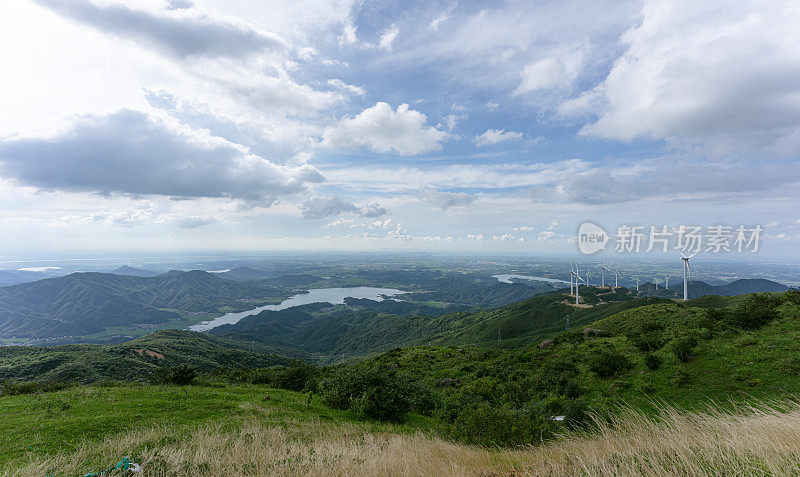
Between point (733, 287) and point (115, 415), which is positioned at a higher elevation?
point (115, 415)

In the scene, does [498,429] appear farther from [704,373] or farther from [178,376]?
[178,376]

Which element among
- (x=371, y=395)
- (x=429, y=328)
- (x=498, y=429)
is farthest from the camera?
(x=429, y=328)

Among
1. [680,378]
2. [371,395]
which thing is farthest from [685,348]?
[371,395]

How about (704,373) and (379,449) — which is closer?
(379,449)

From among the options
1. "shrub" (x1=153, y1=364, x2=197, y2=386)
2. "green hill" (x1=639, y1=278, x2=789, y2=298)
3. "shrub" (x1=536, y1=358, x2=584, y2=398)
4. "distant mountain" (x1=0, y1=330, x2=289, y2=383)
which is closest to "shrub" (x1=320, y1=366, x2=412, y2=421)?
"shrub" (x1=536, y1=358, x2=584, y2=398)

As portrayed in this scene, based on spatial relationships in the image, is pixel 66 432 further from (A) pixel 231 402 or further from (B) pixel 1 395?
(B) pixel 1 395

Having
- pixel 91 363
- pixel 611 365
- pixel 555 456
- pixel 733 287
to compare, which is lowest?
pixel 733 287

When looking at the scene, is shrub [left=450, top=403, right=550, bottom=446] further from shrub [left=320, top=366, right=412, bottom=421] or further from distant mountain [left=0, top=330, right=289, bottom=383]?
distant mountain [left=0, top=330, right=289, bottom=383]

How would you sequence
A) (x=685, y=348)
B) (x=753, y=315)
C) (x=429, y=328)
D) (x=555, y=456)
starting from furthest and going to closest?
(x=429, y=328) < (x=753, y=315) < (x=685, y=348) < (x=555, y=456)
